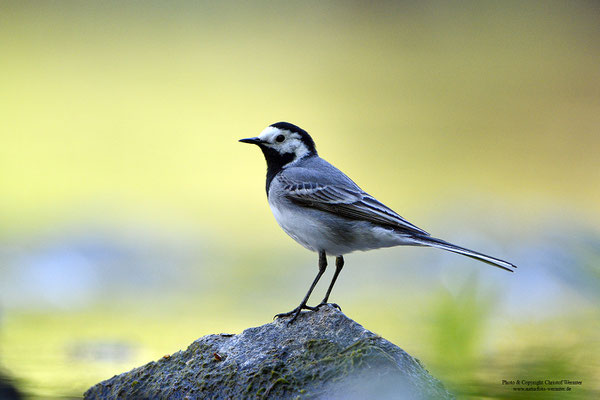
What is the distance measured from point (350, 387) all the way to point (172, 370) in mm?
1091

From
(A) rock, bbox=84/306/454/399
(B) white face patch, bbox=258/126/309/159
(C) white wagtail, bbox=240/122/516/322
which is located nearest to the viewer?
(A) rock, bbox=84/306/454/399

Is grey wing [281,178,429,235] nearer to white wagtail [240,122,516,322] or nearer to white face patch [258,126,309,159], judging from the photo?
white wagtail [240,122,516,322]

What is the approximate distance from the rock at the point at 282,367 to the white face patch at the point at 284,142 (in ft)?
4.46

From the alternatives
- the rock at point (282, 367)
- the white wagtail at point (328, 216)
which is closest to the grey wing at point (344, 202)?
the white wagtail at point (328, 216)

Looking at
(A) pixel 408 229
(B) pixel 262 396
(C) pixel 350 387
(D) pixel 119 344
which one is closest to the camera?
(C) pixel 350 387

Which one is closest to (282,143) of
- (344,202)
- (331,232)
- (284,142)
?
(284,142)

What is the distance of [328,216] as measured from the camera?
12.4ft

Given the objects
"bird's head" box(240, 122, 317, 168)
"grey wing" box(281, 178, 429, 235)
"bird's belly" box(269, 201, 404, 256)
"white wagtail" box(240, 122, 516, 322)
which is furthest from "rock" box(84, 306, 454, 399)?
"bird's head" box(240, 122, 317, 168)

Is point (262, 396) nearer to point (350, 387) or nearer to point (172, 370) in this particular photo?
point (350, 387)

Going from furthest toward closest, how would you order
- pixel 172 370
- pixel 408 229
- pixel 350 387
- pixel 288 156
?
pixel 288 156
pixel 408 229
pixel 172 370
pixel 350 387

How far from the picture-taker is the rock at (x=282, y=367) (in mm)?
2617

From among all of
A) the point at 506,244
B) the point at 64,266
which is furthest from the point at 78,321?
the point at 506,244

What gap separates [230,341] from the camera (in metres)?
3.25

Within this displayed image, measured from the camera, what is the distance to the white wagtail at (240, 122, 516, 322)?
3.56 metres
